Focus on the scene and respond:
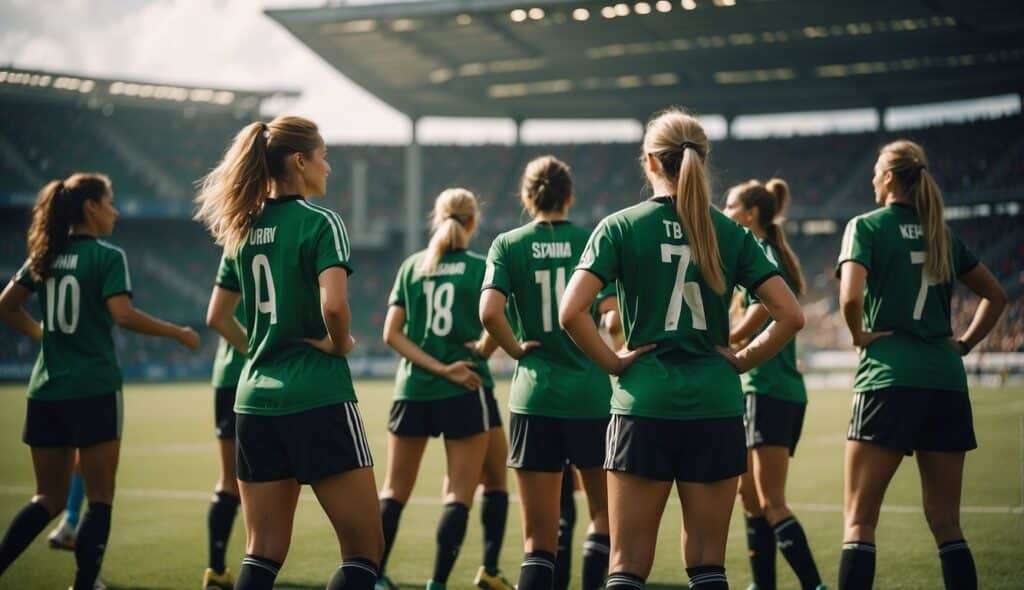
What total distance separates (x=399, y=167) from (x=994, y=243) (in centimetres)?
2632

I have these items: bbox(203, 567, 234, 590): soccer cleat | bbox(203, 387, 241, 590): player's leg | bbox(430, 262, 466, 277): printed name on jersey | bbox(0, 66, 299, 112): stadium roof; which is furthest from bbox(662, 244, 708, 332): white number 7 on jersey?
bbox(0, 66, 299, 112): stadium roof

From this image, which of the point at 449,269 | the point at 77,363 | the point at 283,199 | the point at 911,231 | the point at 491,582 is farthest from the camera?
the point at 491,582

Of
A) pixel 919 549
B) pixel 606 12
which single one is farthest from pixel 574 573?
pixel 606 12

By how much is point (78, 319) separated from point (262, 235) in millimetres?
2229

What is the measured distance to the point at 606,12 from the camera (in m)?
34.5

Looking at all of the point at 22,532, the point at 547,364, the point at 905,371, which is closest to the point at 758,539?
the point at 905,371

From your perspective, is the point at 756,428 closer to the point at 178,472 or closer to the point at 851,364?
the point at 178,472

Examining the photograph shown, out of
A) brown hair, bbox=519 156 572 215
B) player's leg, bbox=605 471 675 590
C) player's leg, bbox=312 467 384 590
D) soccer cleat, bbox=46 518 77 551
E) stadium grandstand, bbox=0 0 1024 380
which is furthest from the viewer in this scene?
stadium grandstand, bbox=0 0 1024 380

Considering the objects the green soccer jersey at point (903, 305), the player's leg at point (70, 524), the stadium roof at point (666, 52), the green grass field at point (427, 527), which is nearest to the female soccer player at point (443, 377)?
the green grass field at point (427, 527)

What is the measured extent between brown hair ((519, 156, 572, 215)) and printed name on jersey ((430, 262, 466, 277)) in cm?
84

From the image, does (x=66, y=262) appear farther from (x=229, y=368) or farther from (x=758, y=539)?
(x=758, y=539)

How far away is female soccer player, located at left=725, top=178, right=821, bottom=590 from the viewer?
20.3 feet

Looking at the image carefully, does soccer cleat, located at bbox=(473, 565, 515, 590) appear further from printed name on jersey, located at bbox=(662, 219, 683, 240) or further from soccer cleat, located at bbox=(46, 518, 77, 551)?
soccer cleat, located at bbox=(46, 518, 77, 551)

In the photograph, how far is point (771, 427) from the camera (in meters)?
6.26
